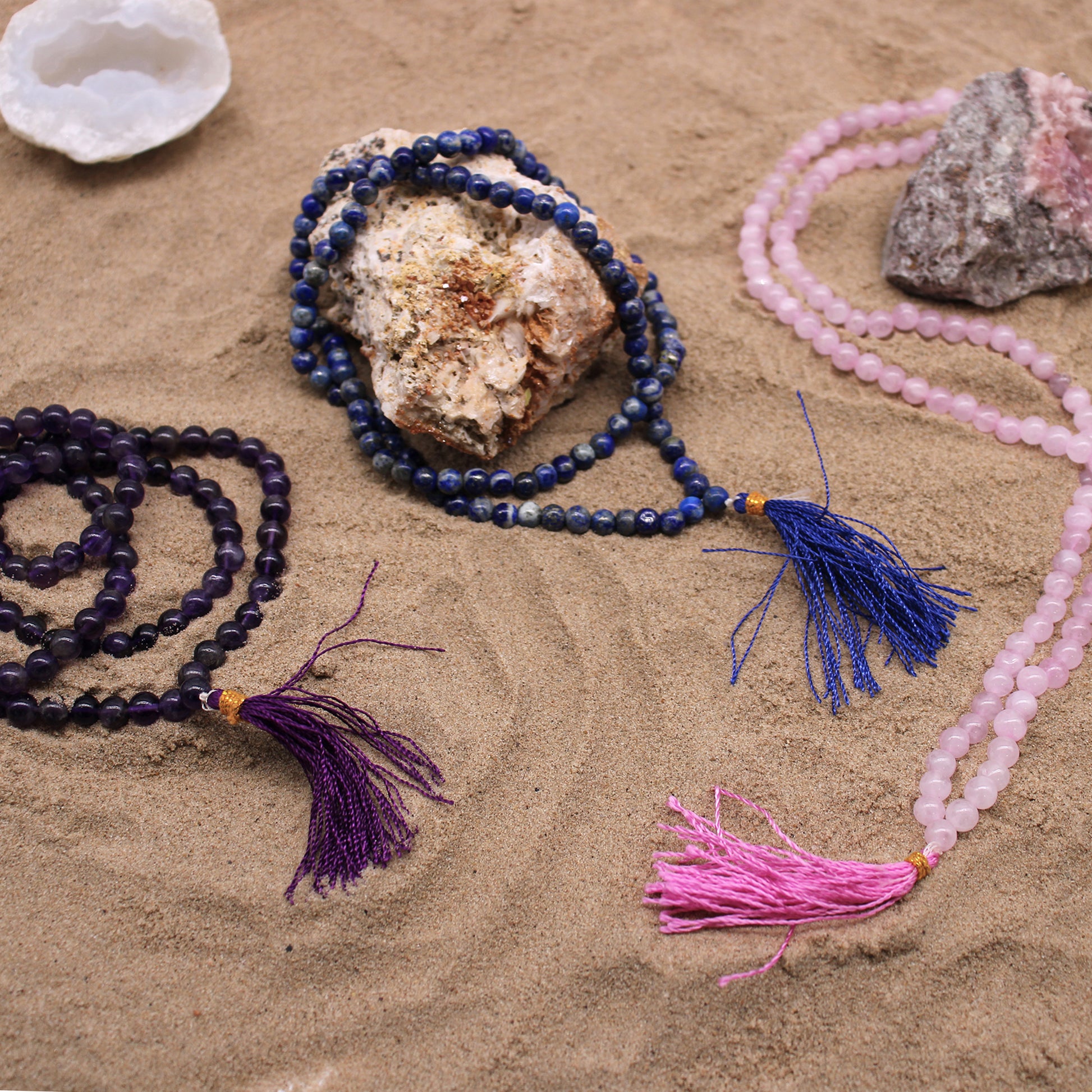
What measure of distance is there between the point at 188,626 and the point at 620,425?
4.23 feet

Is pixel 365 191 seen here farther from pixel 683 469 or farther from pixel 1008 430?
pixel 1008 430

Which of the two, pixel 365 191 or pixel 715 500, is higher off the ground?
pixel 365 191

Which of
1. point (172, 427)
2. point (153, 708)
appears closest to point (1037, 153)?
point (172, 427)

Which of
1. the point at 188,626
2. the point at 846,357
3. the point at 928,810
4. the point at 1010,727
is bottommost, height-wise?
the point at 188,626

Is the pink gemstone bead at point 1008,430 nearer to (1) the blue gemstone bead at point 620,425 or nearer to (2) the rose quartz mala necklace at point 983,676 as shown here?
(2) the rose quartz mala necklace at point 983,676

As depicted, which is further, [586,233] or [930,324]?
[930,324]

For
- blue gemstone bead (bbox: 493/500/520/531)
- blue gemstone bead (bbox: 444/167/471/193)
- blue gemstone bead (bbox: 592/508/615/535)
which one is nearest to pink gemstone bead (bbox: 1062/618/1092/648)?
blue gemstone bead (bbox: 592/508/615/535)

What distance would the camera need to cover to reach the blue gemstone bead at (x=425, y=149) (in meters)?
2.64

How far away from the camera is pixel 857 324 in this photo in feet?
9.68

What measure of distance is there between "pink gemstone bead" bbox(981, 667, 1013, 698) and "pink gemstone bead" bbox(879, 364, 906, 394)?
0.93m

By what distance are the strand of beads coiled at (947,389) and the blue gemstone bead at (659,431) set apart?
1.90 feet

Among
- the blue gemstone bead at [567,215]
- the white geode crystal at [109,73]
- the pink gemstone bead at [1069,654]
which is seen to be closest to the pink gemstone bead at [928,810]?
the pink gemstone bead at [1069,654]

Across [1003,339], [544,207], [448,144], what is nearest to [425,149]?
[448,144]

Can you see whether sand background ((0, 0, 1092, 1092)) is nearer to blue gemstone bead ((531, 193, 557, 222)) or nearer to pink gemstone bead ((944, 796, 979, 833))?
pink gemstone bead ((944, 796, 979, 833))
